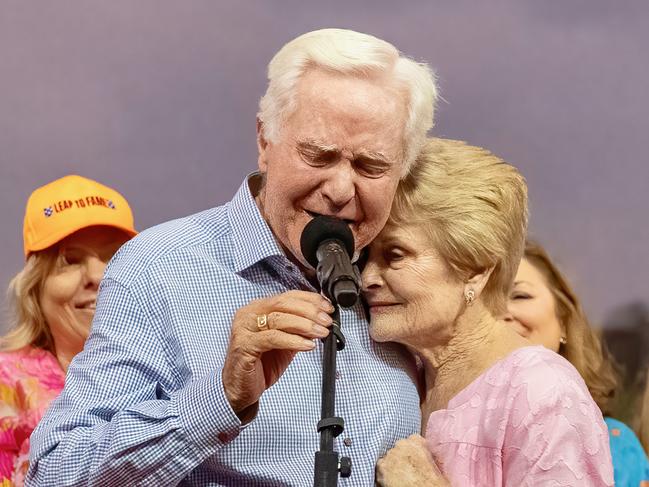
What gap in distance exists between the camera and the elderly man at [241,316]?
5.95 ft

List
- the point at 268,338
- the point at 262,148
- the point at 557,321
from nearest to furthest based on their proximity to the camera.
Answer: the point at 268,338 < the point at 262,148 < the point at 557,321

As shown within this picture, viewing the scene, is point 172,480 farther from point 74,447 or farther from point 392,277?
point 392,277

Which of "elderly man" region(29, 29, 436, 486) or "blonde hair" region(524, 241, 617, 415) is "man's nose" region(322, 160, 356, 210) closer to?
"elderly man" region(29, 29, 436, 486)

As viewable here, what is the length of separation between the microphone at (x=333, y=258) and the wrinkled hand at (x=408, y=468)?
1.84ft

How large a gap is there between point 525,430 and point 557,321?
1.74m

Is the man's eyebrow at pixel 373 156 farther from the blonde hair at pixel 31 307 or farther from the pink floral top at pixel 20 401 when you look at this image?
the blonde hair at pixel 31 307

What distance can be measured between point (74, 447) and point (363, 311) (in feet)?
2.35

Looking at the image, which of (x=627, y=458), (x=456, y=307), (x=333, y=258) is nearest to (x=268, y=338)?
(x=333, y=258)

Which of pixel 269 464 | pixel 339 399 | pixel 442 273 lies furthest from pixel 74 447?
pixel 442 273

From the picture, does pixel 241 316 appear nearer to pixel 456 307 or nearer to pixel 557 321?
pixel 456 307

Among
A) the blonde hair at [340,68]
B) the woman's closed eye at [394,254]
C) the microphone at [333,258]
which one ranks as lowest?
the woman's closed eye at [394,254]

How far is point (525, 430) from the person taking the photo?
78.4 inches

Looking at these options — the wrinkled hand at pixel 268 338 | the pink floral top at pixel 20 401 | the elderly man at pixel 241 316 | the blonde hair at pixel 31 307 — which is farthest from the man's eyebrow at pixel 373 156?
Result: the blonde hair at pixel 31 307

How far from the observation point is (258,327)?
168 centimetres
